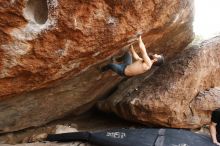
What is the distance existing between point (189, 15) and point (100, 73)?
94.4 inches

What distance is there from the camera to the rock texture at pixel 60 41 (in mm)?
5035

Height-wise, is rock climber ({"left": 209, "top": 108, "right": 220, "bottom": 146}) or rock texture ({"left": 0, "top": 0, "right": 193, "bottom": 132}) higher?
rock texture ({"left": 0, "top": 0, "right": 193, "bottom": 132})

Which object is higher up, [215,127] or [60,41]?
[60,41]

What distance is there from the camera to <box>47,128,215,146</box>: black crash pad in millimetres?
6816

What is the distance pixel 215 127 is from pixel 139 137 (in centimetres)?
158

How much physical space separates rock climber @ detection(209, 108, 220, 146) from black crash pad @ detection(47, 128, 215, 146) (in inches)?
5.9

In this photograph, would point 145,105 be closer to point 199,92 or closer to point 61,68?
point 199,92

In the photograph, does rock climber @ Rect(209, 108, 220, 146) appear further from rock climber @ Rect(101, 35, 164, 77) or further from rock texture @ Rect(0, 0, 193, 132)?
rock texture @ Rect(0, 0, 193, 132)

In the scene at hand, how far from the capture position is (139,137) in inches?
275

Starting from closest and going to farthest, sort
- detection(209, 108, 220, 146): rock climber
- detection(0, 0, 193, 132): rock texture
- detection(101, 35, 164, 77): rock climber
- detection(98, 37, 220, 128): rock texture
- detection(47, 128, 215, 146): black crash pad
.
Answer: detection(0, 0, 193, 132): rock texture → detection(101, 35, 164, 77): rock climber → detection(209, 108, 220, 146): rock climber → detection(47, 128, 215, 146): black crash pad → detection(98, 37, 220, 128): rock texture

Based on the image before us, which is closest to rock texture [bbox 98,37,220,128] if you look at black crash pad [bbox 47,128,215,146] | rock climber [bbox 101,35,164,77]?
black crash pad [bbox 47,128,215,146]

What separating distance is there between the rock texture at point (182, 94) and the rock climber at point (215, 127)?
100cm

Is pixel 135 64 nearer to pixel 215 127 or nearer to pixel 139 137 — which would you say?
pixel 139 137

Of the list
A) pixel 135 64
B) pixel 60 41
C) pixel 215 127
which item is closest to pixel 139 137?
pixel 215 127
